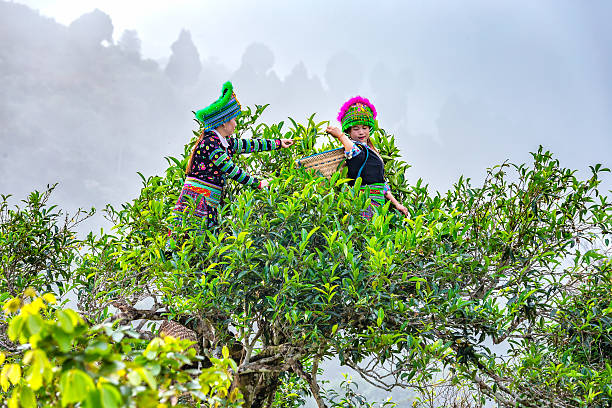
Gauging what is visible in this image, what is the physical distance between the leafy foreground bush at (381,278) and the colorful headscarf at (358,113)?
1.33 feet

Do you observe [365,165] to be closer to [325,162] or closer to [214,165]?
[325,162]

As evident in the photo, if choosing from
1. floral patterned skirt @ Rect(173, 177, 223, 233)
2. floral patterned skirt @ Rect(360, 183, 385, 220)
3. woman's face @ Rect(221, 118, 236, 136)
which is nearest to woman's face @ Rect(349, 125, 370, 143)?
floral patterned skirt @ Rect(360, 183, 385, 220)

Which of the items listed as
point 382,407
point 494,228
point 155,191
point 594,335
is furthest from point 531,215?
point 155,191

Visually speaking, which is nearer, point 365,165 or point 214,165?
point 214,165

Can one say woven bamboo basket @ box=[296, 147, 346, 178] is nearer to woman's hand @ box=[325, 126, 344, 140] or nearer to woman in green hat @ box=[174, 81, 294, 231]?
woman's hand @ box=[325, 126, 344, 140]

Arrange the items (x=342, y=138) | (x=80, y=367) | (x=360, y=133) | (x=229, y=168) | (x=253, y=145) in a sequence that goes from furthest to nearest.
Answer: (x=360, y=133), (x=253, y=145), (x=342, y=138), (x=229, y=168), (x=80, y=367)

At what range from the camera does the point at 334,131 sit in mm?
4816

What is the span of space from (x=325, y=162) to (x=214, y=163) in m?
1.07

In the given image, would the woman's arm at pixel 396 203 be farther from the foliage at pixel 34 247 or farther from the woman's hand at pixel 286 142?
the foliage at pixel 34 247

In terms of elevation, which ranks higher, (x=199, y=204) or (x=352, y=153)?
(x=352, y=153)

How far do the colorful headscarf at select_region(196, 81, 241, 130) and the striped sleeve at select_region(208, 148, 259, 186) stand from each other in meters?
0.33

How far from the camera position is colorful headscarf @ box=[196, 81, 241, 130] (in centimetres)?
457

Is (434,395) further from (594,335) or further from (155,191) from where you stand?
(155,191)

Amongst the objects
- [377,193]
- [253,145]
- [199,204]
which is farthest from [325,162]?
[199,204]
